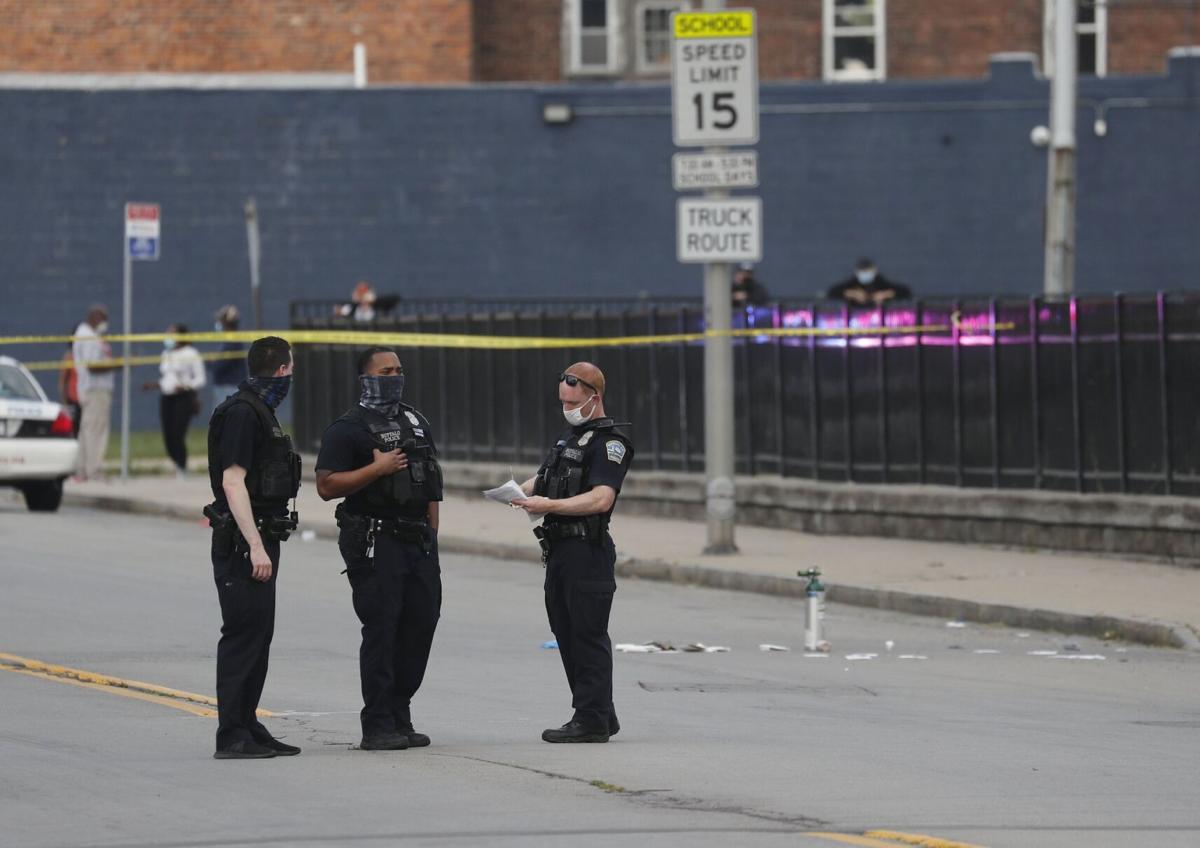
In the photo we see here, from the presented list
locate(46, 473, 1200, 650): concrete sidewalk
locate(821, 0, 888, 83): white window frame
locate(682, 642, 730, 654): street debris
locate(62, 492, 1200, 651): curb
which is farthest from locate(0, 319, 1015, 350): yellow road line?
locate(821, 0, 888, 83): white window frame

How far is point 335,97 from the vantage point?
3525 cm

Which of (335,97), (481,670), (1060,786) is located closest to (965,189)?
(335,97)

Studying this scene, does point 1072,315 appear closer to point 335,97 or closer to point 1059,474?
point 1059,474

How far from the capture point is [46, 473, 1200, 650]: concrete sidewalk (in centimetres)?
1535

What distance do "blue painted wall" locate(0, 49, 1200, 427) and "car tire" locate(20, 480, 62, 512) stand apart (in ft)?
38.4

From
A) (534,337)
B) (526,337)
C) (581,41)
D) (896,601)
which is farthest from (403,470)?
(581,41)

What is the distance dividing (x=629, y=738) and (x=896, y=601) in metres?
6.22

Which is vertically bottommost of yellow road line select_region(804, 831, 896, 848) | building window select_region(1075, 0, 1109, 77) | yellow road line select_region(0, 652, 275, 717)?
yellow road line select_region(0, 652, 275, 717)

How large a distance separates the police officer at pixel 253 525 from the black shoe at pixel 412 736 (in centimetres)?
46

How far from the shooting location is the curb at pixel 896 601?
14727 millimetres

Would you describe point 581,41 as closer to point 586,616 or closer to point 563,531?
point 563,531

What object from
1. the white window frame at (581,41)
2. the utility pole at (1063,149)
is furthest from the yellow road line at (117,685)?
the white window frame at (581,41)

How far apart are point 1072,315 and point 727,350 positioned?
2693 millimetres

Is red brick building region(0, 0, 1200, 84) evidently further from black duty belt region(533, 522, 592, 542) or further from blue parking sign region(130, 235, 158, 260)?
black duty belt region(533, 522, 592, 542)
